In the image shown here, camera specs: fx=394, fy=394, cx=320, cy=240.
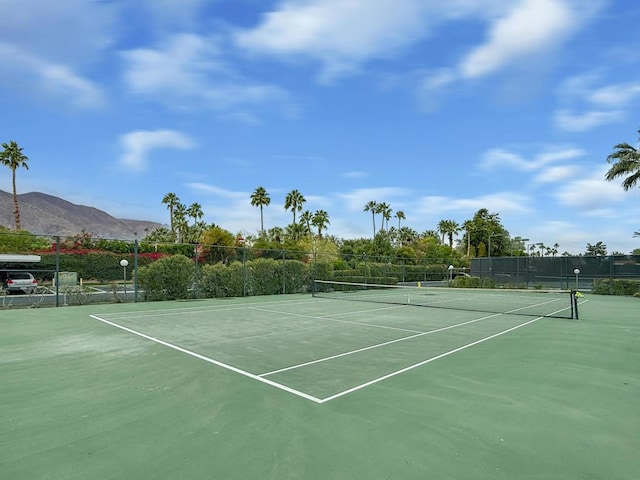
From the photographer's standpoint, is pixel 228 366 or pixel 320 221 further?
pixel 320 221

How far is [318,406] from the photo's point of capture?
431cm

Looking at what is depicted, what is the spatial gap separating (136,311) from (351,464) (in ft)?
40.8

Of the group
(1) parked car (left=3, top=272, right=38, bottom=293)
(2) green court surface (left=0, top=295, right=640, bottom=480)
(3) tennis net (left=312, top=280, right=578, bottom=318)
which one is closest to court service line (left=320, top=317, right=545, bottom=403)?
(2) green court surface (left=0, top=295, right=640, bottom=480)

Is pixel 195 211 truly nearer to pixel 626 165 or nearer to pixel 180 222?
pixel 180 222

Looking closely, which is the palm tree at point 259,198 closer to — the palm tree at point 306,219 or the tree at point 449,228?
the palm tree at point 306,219

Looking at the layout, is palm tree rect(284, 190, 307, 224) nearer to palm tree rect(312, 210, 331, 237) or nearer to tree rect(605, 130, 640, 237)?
palm tree rect(312, 210, 331, 237)

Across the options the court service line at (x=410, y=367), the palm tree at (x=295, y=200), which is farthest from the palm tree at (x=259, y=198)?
the court service line at (x=410, y=367)

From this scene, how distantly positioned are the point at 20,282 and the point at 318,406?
1583 cm

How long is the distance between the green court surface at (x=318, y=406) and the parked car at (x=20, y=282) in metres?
7.78

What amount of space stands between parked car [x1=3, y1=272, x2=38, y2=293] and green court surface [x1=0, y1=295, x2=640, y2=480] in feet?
25.5

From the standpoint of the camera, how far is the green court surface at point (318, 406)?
3051mm

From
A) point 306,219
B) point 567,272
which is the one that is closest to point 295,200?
point 306,219

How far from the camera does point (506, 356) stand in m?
6.77

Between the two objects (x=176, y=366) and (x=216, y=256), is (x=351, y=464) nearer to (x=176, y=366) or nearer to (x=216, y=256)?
(x=176, y=366)
